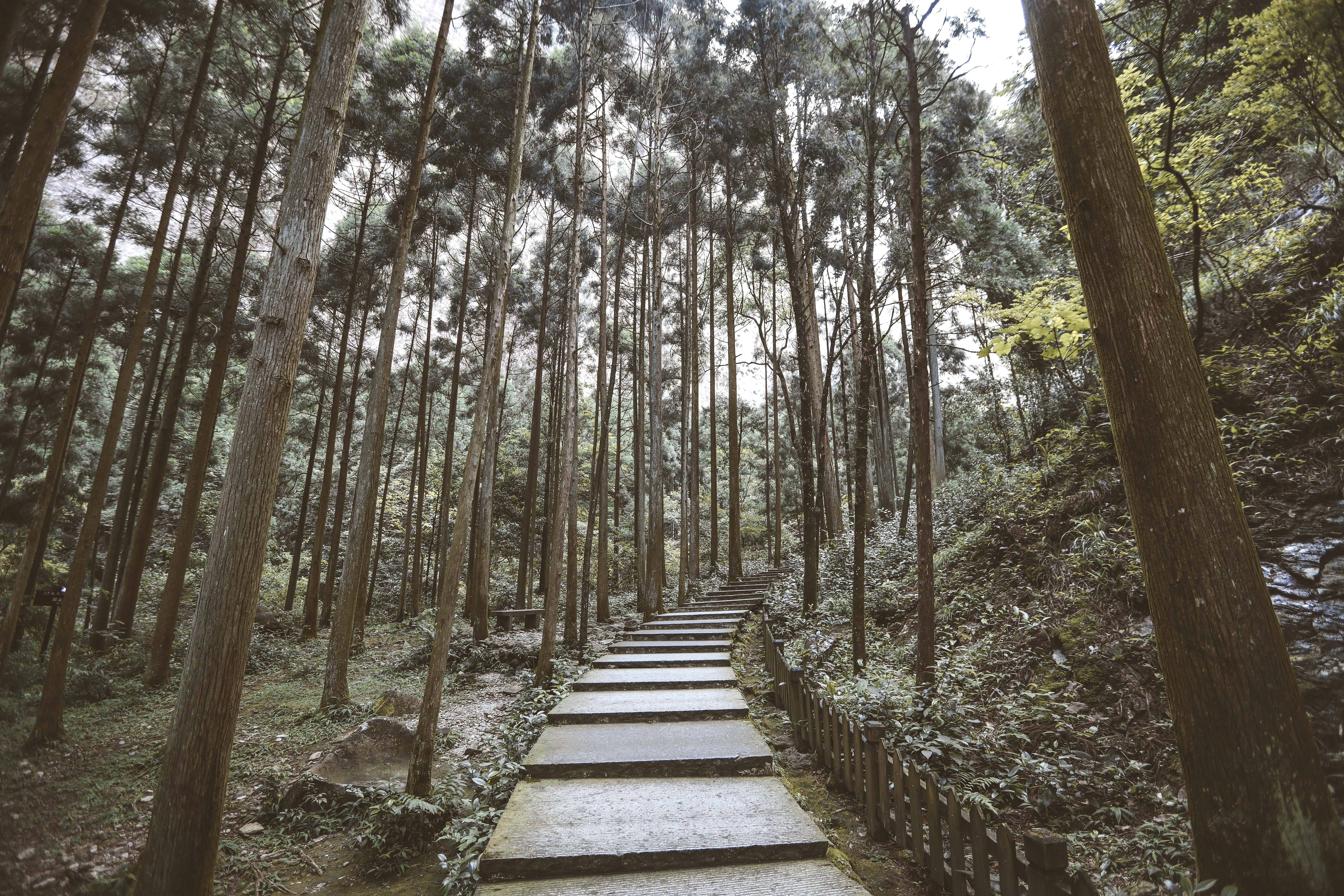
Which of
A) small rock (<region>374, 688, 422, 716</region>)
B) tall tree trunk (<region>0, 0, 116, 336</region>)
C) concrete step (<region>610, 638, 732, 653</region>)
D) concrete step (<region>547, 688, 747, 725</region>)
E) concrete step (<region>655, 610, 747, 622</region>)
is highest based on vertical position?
tall tree trunk (<region>0, 0, 116, 336</region>)

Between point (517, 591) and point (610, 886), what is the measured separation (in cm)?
1470

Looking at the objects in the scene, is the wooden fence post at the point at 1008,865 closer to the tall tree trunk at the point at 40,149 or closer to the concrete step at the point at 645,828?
the concrete step at the point at 645,828

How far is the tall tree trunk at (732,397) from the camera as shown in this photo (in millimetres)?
14133

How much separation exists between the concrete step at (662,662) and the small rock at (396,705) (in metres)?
2.45

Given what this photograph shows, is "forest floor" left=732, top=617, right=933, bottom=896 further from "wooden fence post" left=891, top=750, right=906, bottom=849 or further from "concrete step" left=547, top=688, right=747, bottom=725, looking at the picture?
"concrete step" left=547, top=688, right=747, bottom=725

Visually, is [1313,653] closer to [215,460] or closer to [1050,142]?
[1050,142]

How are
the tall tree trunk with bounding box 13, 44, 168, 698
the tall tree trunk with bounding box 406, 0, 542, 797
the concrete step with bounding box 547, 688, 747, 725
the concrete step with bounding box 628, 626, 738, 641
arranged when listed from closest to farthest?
1. the tall tree trunk with bounding box 406, 0, 542, 797
2. the concrete step with bounding box 547, 688, 747, 725
3. the tall tree trunk with bounding box 13, 44, 168, 698
4. the concrete step with bounding box 628, 626, 738, 641

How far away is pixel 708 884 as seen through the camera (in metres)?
2.82

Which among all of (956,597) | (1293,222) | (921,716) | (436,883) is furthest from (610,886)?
(1293,222)

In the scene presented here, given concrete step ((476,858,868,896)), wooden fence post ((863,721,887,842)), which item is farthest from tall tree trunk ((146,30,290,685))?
wooden fence post ((863,721,887,842))

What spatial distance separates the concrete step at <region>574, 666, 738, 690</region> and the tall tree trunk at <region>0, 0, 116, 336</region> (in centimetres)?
614

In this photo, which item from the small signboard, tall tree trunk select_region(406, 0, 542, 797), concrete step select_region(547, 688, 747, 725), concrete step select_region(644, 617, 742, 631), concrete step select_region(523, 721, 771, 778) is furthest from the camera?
concrete step select_region(644, 617, 742, 631)

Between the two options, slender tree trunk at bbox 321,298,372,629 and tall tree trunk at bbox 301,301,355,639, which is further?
slender tree trunk at bbox 321,298,372,629

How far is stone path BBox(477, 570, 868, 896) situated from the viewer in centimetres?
286
